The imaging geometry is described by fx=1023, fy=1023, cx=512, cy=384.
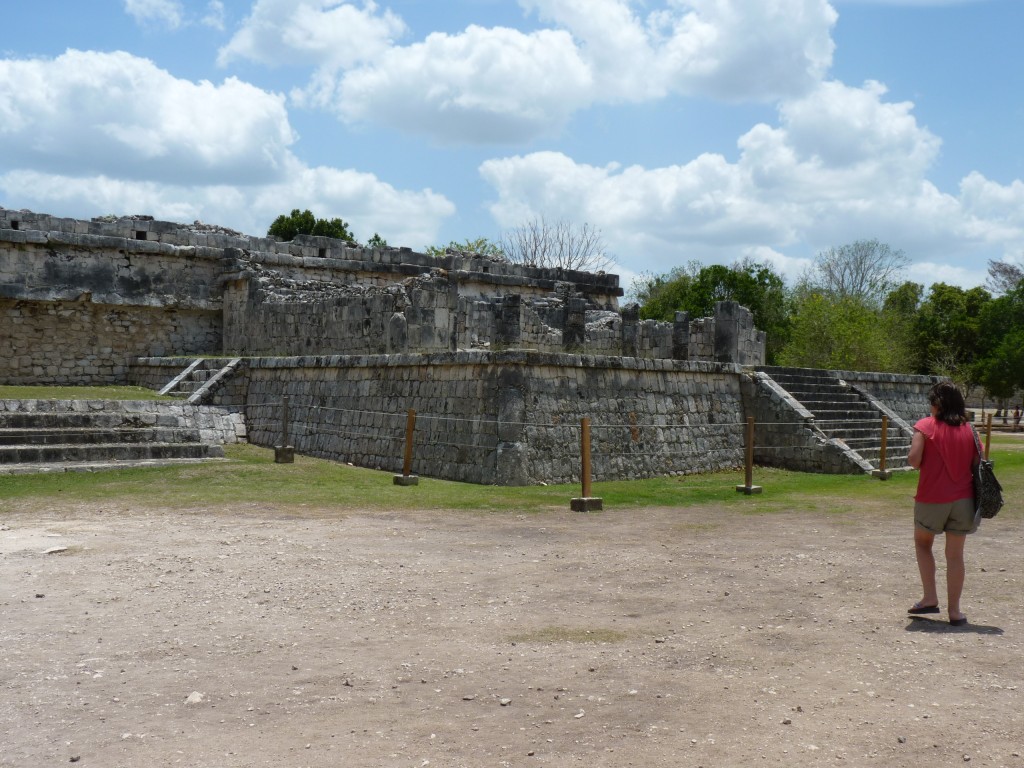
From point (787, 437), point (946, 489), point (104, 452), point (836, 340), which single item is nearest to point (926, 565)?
point (946, 489)

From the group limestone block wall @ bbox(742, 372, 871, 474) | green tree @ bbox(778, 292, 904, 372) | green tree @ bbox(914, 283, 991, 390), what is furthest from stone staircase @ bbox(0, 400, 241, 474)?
green tree @ bbox(914, 283, 991, 390)

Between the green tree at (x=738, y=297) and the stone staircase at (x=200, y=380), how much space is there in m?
25.7

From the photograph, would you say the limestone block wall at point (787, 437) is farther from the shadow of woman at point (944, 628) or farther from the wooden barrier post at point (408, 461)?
the shadow of woman at point (944, 628)

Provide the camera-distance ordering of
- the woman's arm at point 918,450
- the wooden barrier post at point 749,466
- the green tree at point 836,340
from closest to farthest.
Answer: the woman's arm at point 918,450
the wooden barrier post at point 749,466
the green tree at point 836,340

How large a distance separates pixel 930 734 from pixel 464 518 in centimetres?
656

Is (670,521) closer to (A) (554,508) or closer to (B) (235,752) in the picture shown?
(A) (554,508)

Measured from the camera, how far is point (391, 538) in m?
9.01

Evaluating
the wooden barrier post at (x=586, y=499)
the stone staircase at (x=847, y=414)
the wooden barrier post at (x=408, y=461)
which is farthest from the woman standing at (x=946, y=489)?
the stone staircase at (x=847, y=414)

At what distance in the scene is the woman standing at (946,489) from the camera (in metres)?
6.05

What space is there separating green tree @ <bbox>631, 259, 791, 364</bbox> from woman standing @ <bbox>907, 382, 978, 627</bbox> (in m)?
35.3

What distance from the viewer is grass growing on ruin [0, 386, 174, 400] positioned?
55.0 ft

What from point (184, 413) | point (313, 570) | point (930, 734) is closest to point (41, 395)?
point (184, 413)

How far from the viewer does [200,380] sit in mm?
18734

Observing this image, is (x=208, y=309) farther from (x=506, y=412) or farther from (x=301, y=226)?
(x=301, y=226)
